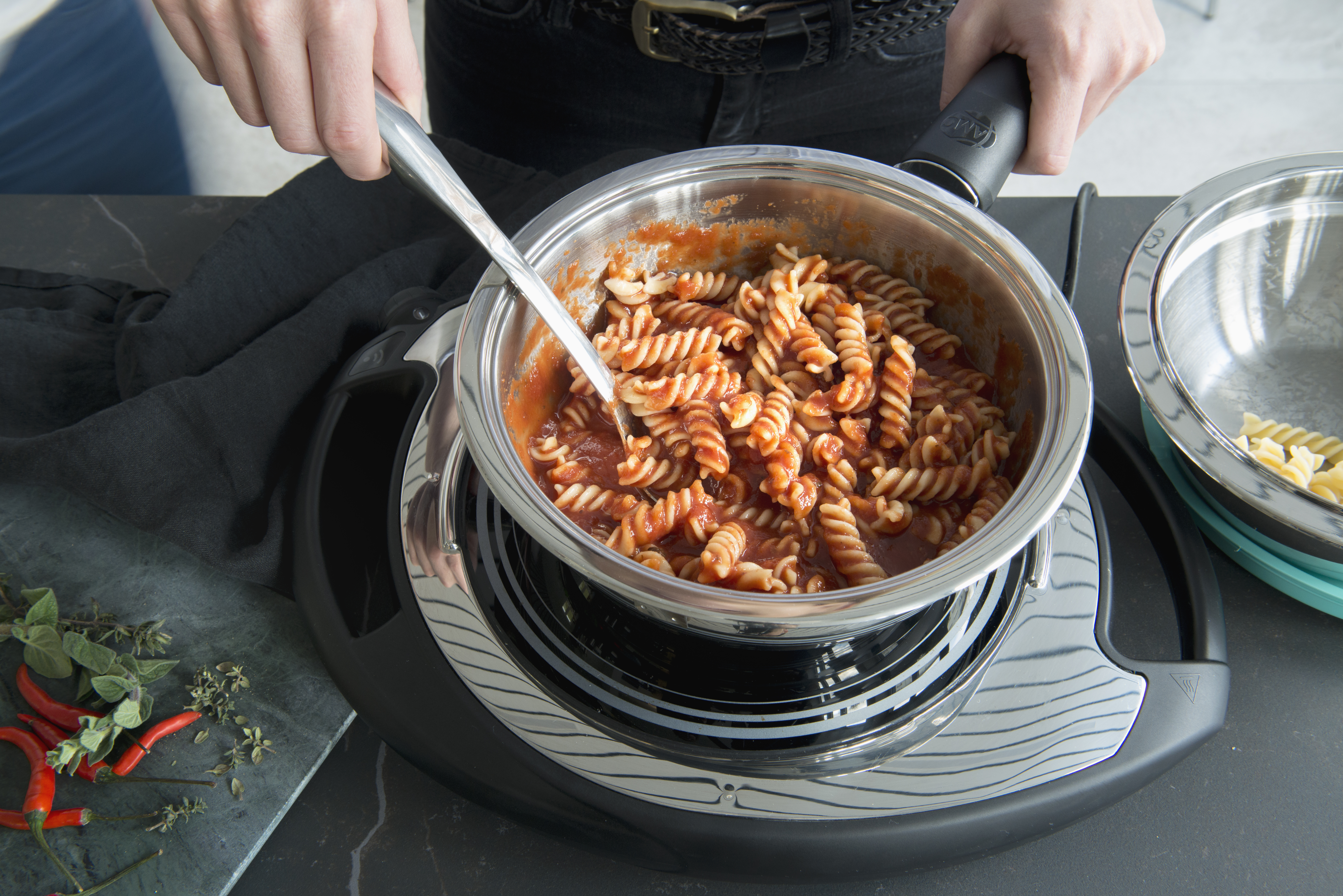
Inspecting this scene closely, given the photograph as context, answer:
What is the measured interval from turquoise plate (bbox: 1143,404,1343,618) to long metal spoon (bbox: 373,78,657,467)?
2.88 ft

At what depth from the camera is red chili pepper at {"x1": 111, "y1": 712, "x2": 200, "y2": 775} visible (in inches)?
42.4

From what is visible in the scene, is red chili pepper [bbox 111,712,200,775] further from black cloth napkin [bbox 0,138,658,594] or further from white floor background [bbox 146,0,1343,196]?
white floor background [bbox 146,0,1343,196]

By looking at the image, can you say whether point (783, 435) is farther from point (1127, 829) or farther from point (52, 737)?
point (52, 737)

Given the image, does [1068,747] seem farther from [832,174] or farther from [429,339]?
[429,339]

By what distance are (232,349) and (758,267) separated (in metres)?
0.89

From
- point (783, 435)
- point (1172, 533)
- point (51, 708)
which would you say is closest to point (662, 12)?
point (783, 435)

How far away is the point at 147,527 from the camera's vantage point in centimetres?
122

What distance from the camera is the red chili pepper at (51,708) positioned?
3.67ft

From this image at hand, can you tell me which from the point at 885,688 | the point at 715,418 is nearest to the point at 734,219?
the point at 715,418

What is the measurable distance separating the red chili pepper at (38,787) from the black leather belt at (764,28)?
1.43 meters

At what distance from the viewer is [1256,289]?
1.54 metres

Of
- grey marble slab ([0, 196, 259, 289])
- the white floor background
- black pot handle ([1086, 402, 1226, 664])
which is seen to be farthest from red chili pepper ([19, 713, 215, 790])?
the white floor background

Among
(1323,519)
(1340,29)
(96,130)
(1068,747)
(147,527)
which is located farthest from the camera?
(1340,29)

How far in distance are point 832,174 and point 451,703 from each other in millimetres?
857
